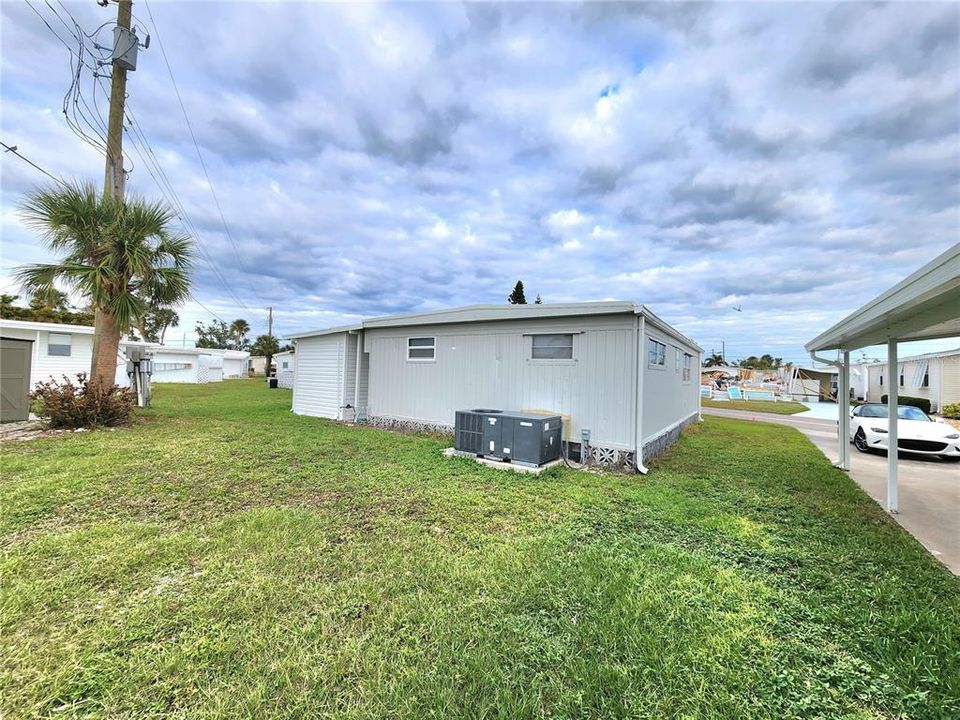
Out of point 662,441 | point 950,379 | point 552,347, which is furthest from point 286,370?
point 950,379

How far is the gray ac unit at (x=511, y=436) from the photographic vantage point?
6.56m

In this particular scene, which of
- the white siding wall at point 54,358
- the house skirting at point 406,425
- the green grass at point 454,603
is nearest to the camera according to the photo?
the green grass at point 454,603

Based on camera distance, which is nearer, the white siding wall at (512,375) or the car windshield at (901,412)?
the white siding wall at (512,375)

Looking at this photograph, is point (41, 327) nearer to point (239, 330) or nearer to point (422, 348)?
point (422, 348)

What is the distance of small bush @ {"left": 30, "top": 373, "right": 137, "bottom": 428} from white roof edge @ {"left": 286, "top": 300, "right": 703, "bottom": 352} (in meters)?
4.83

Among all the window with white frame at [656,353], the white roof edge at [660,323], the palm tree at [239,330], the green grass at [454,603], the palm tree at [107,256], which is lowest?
the green grass at [454,603]

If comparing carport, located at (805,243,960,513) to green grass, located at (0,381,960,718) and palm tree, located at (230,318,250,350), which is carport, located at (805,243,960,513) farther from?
palm tree, located at (230,318,250,350)

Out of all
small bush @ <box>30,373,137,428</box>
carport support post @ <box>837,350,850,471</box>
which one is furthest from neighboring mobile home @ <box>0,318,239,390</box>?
carport support post @ <box>837,350,850,471</box>

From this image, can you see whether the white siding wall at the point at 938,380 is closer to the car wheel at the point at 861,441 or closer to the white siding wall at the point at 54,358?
the car wheel at the point at 861,441

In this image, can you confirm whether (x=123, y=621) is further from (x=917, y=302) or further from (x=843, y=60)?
(x=843, y=60)

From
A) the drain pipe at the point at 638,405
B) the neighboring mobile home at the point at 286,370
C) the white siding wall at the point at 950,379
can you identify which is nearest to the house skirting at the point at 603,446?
the drain pipe at the point at 638,405

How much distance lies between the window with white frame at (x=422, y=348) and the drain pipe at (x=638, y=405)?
4.78m

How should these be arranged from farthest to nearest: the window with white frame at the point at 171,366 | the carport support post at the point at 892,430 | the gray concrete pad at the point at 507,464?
the window with white frame at the point at 171,366 < the gray concrete pad at the point at 507,464 < the carport support post at the point at 892,430

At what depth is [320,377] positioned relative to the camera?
12164 mm
